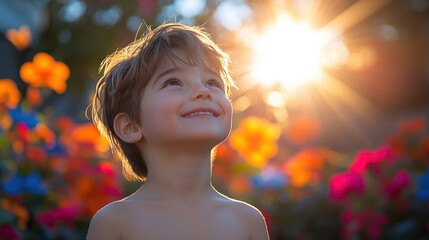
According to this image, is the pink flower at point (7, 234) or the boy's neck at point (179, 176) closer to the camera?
the boy's neck at point (179, 176)

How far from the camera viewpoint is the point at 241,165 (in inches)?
234

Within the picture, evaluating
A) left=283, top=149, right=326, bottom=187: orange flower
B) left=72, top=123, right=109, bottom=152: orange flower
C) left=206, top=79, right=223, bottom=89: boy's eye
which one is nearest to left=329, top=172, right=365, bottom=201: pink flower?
left=283, top=149, right=326, bottom=187: orange flower

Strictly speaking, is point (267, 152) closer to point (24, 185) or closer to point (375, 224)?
point (375, 224)

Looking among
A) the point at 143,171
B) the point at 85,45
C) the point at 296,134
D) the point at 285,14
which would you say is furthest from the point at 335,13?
the point at 143,171

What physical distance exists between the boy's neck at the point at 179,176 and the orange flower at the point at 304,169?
355cm

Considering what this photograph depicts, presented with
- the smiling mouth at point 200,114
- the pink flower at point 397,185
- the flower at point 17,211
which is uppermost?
the pink flower at point 397,185

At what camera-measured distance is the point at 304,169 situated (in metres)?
5.88

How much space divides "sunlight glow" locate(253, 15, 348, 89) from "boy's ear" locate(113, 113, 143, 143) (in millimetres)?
4059

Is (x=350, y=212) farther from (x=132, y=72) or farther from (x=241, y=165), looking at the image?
(x=132, y=72)

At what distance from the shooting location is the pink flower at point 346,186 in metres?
4.57

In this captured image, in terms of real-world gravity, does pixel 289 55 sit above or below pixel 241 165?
above

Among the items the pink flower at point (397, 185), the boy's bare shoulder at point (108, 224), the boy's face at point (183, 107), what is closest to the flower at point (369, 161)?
the pink flower at point (397, 185)

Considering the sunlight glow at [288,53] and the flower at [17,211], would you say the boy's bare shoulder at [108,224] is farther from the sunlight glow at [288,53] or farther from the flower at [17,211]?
the sunlight glow at [288,53]

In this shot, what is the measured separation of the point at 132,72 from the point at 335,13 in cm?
1055
